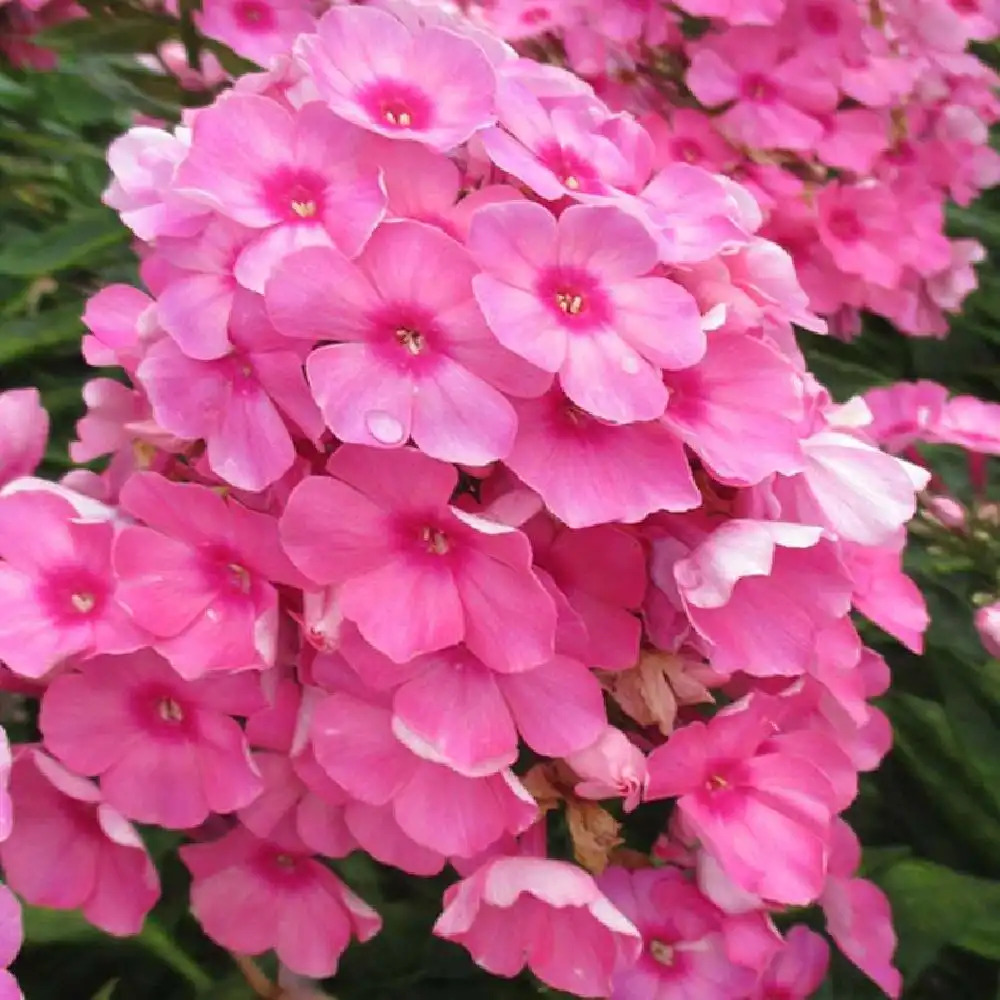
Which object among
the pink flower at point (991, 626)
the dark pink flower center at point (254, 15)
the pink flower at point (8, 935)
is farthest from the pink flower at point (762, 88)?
the pink flower at point (8, 935)

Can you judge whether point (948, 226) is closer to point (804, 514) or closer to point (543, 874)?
point (804, 514)

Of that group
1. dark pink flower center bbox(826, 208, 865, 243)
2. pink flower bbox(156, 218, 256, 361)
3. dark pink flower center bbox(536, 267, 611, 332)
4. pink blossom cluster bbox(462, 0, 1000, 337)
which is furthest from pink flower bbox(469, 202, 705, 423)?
dark pink flower center bbox(826, 208, 865, 243)

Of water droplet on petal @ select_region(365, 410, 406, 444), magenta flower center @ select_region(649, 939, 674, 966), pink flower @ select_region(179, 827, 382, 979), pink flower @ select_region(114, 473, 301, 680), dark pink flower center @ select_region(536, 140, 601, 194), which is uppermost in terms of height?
dark pink flower center @ select_region(536, 140, 601, 194)

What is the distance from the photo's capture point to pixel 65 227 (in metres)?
0.87

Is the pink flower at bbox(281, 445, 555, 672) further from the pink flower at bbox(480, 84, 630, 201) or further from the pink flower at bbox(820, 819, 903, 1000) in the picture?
the pink flower at bbox(820, 819, 903, 1000)

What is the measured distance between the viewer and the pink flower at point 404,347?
15.5 inches

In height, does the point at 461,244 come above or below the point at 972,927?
above

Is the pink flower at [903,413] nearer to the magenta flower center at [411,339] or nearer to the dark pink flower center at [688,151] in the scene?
the dark pink flower center at [688,151]

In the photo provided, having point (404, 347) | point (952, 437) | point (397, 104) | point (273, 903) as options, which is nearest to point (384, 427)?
point (404, 347)

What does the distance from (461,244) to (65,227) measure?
0.57 metres

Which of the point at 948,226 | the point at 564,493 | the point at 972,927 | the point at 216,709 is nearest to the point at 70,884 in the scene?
the point at 216,709

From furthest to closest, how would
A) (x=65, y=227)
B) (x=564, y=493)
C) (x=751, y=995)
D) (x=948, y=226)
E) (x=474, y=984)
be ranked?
1. (x=948, y=226)
2. (x=65, y=227)
3. (x=474, y=984)
4. (x=751, y=995)
5. (x=564, y=493)

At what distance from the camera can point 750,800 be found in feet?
1.54

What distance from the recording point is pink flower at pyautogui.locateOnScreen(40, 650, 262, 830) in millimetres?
456
